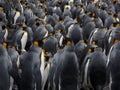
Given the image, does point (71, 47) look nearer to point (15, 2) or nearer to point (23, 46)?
point (23, 46)

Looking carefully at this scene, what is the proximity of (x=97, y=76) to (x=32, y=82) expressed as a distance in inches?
53.7

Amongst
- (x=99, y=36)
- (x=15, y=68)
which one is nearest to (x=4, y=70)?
(x=15, y=68)

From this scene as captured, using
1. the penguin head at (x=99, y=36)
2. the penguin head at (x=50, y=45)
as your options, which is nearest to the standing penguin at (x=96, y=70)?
the penguin head at (x=50, y=45)

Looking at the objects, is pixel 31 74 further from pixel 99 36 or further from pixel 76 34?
pixel 76 34

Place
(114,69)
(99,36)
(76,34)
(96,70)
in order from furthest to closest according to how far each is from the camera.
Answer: (76,34) < (99,36) < (96,70) < (114,69)

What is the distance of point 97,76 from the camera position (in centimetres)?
713

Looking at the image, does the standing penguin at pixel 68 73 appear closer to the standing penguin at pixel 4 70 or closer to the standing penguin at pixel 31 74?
the standing penguin at pixel 31 74

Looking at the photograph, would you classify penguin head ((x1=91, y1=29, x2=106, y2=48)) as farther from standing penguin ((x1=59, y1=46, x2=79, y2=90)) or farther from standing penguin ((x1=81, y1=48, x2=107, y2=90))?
standing penguin ((x1=59, y1=46, x2=79, y2=90))

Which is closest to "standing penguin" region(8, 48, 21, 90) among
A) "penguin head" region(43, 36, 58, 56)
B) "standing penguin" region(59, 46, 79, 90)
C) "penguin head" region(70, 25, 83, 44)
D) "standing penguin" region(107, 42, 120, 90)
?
"standing penguin" region(59, 46, 79, 90)

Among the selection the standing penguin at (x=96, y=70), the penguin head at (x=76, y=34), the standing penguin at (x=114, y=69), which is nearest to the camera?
the standing penguin at (x=114, y=69)

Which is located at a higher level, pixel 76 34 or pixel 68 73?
pixel 68 73

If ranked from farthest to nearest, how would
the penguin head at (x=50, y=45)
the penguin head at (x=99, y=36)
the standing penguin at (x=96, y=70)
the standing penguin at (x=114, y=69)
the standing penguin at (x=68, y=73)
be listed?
1. the penguin head at (x=99, y=36)
2. the penguin head at (x=50, y=45)
3. the standing penguin at (x=96, y=70)
4. the standing penguin at (x=68, y=73)
5. the standing penguin at (x=114, y=69)

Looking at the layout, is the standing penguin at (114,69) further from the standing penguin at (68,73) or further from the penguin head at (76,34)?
the penguin head at (76,34)

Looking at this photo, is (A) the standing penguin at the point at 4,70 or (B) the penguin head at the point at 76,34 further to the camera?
(B) the penguin head at the point at 76,34
